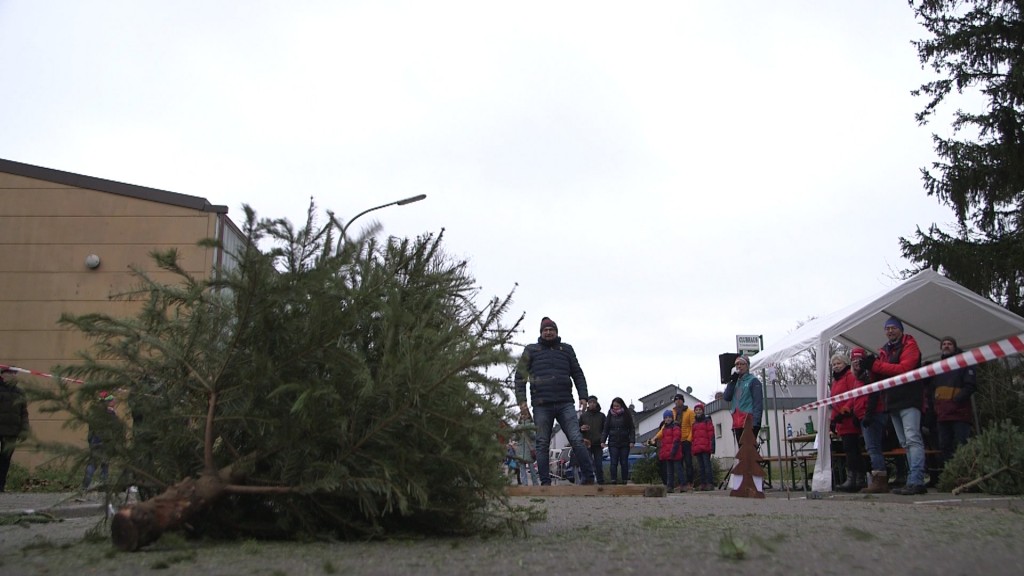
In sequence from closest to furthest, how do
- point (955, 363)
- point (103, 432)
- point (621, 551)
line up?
point (621, 551) → point (103, 432) → point (955, 363)

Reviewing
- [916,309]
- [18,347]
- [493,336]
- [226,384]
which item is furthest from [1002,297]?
[18,347]

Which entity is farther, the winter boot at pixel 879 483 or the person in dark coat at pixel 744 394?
the person in dark coat at pixel 744 394

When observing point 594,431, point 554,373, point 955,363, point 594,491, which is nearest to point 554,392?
point 554,373

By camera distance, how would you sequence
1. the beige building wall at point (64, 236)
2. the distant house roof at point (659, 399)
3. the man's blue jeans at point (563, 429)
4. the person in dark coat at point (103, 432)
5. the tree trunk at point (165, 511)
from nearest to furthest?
1. the tree trunk at point (165, 511)
2. the person in dark coat at point (103, 432)
3. the man's blue jeans at point (563, 429)
4. the beige building wall at point (64, 236)
5. the distant house roof at point (659, 399)

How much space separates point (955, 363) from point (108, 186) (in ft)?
75.2

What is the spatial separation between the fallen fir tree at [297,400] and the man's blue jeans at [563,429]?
5.93 metres

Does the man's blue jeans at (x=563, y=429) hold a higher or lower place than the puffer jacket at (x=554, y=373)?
lower

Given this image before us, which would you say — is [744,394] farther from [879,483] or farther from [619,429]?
[619,429]

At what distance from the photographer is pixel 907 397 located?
10.5 m

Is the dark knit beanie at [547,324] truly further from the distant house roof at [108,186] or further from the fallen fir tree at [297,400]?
the distant house roof at [108,186]

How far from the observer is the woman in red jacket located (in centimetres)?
1220

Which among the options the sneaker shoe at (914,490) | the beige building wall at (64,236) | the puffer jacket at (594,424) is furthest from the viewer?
the beige building wall at (64,236)

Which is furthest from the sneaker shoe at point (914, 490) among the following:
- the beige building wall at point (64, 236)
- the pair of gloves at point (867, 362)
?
the beige building wall at point (64, 236)

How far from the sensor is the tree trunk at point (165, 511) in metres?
4.57
